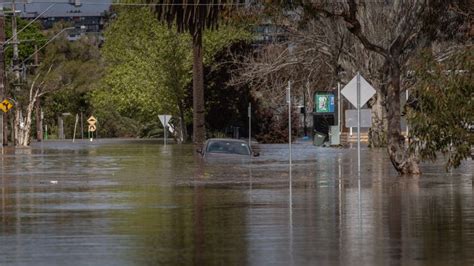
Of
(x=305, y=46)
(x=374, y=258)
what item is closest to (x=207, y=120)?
(x=305, y=46)

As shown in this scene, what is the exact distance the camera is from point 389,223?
1909 centimetres

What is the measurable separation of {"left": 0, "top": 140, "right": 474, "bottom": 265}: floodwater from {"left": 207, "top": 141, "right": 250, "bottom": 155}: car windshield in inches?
258

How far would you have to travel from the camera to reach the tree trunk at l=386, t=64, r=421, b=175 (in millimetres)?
32812

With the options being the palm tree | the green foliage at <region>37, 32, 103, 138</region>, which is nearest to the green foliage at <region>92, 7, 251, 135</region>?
the green foliage at <region>37, 32, 103, 138</region>

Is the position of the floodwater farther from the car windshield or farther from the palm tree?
the palm tree

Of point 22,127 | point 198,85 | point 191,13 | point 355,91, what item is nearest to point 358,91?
point 355,91

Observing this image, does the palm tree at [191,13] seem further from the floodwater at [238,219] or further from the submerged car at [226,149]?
the floodwater at [238,219]

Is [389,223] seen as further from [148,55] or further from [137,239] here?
[148,55]

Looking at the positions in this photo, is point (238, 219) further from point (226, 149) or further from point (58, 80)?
point (58, 80)

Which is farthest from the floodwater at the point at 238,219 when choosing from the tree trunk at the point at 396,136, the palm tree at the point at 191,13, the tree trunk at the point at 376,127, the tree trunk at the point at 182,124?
the tree trunk at the point at 182,124

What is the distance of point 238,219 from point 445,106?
9512 millimetres

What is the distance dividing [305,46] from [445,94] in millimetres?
33956

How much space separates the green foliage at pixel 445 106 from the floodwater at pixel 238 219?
979 mm

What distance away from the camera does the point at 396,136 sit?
107ft
